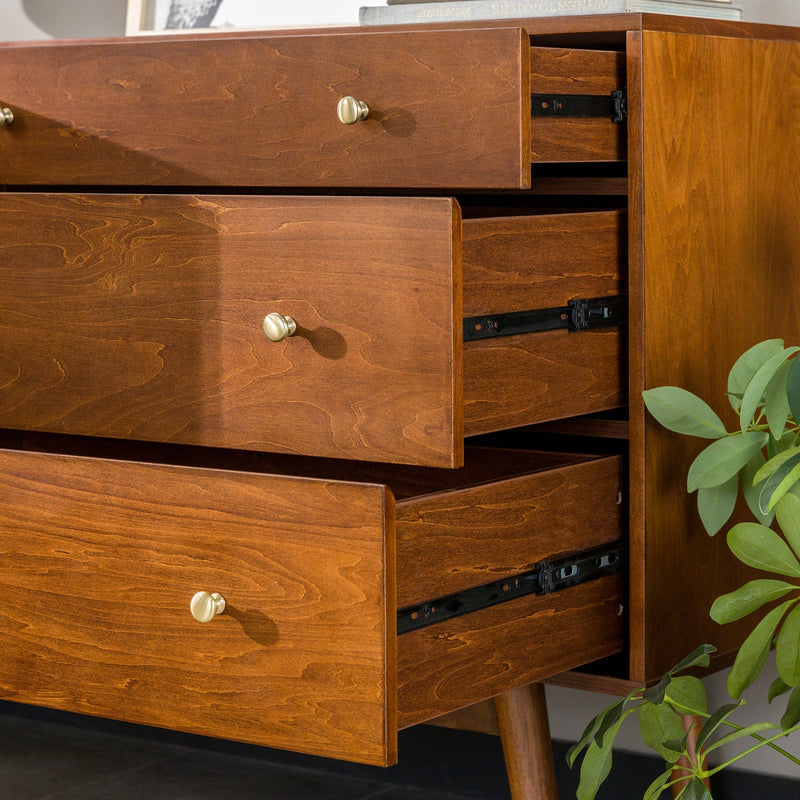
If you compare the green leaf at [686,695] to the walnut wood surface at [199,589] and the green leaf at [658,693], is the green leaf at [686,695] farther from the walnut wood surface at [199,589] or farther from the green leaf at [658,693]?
the walnut wood surface at [199,589]

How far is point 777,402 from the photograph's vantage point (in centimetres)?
96

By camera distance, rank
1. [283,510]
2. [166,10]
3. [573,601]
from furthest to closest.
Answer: [166,10] < [573,601] < [283,510]

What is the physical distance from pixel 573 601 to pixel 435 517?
19cm

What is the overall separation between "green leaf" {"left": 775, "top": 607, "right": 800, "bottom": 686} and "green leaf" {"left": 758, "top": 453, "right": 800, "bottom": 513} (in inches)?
3.4

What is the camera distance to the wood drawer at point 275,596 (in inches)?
35.8

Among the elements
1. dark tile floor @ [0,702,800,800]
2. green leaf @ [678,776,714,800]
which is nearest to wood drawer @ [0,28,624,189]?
green leaf @ [678,776,714,800]

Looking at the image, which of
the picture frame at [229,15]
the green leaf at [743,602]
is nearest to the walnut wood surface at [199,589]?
the green leaf at [743,602]

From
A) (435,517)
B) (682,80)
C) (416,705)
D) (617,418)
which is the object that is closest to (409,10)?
(682,80)

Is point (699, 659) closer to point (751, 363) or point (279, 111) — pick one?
point (751, 363)

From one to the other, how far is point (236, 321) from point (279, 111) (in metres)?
0.17

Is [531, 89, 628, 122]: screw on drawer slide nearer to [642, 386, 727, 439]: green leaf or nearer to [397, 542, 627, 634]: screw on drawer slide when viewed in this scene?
[642, 386, 727, 439]: green leaf

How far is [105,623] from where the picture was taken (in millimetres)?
1018

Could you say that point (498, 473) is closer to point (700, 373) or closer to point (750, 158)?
point (700, 373)

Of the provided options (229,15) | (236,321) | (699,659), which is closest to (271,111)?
(236,321)
